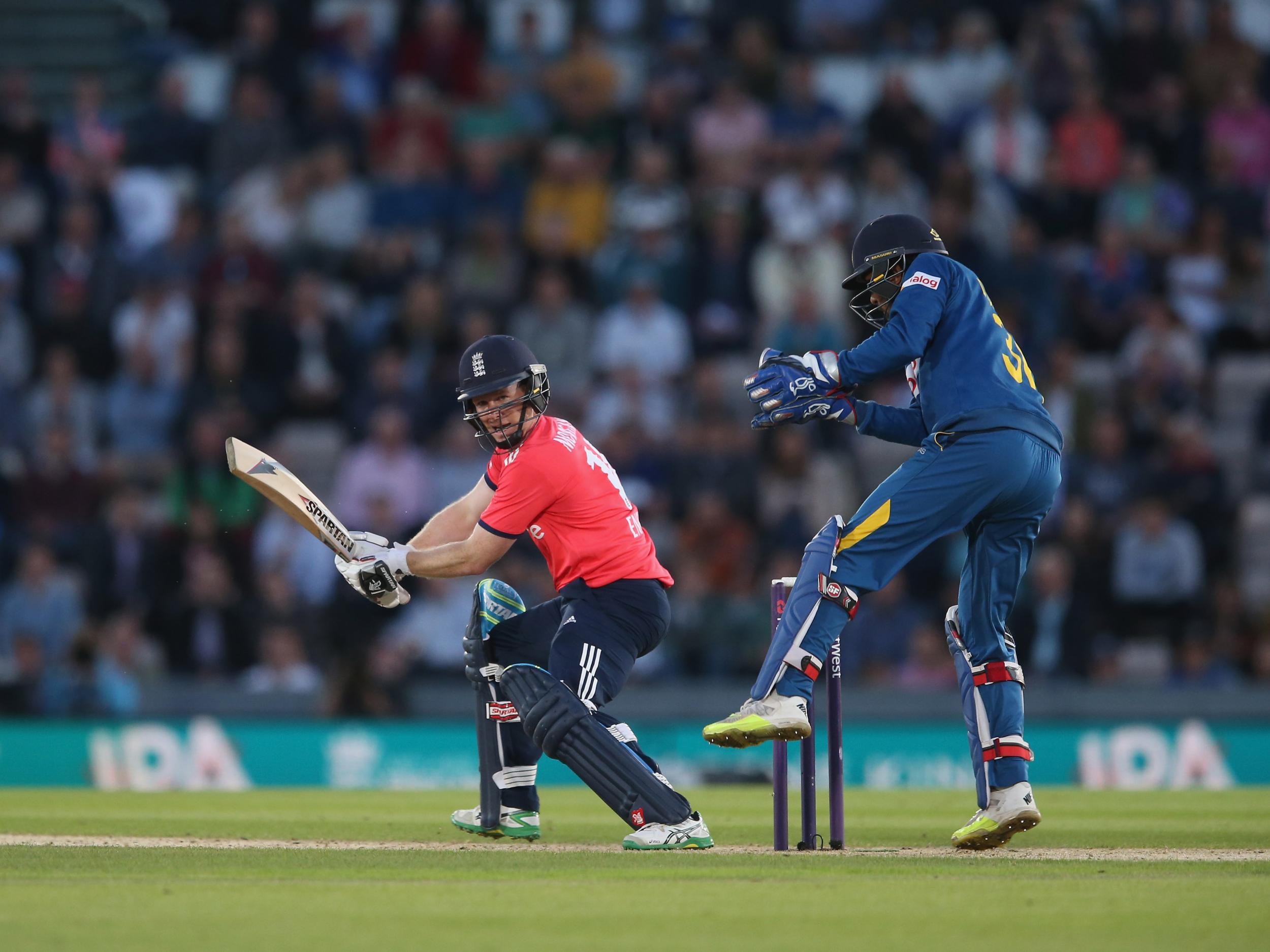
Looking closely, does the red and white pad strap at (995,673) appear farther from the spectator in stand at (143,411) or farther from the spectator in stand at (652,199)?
the spectator in stand at (143,411)

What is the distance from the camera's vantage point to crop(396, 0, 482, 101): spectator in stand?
62.3 ft

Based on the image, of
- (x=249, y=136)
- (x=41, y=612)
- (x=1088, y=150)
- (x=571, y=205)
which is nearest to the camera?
(x=41, y=612)

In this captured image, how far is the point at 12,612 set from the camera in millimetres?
15117

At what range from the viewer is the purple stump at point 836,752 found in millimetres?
7516

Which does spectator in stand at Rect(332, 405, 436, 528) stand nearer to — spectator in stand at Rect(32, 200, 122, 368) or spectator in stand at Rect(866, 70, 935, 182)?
spectator in stand at Rect(32, 200, 122, 368)

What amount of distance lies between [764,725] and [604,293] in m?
10.7

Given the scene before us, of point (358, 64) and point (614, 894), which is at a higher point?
point (358, 64)

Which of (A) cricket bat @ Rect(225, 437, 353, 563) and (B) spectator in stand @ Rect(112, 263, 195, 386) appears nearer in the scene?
(A) cricket bat @ Rect(225, 437, 353, 563)

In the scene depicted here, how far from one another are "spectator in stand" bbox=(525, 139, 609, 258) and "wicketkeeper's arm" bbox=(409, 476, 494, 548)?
9.29 meters

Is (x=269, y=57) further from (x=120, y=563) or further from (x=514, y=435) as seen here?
(x=514, y=435)

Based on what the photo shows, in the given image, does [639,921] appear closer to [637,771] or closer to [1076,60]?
[637,771]

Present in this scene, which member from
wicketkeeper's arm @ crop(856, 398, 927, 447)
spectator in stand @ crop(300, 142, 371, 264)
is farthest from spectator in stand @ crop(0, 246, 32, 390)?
wicketkeeper's arm @ crop(856, 398, 927, 447)

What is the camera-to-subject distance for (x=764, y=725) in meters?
6.91

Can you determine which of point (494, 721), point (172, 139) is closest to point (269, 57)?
point (172, 139)
